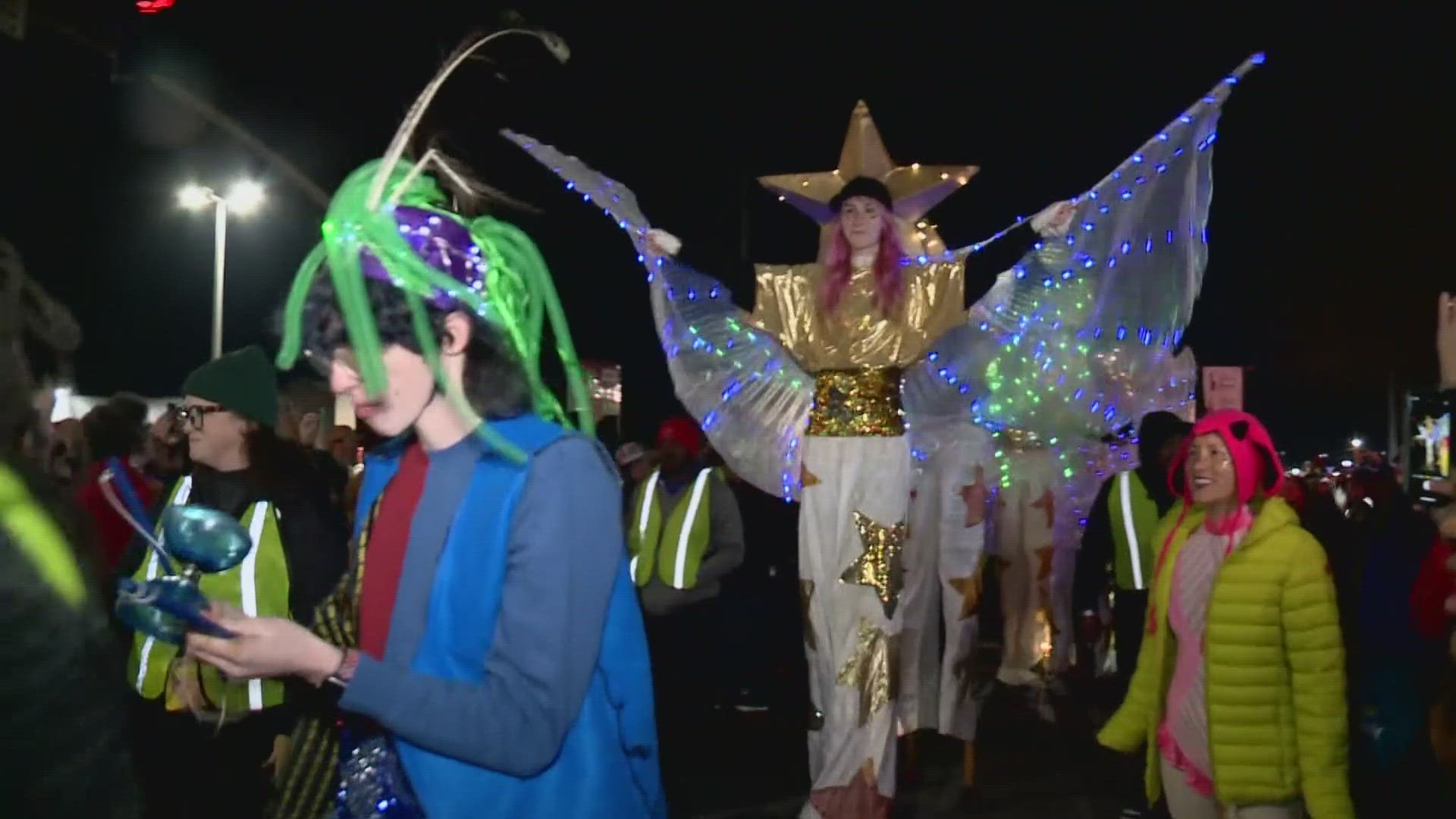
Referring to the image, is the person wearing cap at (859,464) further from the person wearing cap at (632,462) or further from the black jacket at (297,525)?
the person wearing cap at (632,462)

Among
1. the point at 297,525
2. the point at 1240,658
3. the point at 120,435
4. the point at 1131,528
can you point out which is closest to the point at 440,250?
the point at 297,525

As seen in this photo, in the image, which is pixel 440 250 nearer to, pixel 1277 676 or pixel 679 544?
pixel 1277 676

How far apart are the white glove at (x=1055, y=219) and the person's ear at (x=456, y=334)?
4.22 meters

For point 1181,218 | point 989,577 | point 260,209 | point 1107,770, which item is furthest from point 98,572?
point 260,209

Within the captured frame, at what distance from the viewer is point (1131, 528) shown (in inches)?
289

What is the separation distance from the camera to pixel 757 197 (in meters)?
15.3

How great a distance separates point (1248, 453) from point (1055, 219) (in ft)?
5.25

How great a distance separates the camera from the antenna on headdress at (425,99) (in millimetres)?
2316

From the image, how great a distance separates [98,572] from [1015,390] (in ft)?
18.6

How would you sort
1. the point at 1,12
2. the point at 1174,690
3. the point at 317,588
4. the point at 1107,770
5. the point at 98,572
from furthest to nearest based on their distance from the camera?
the point at 1107,770
the point at 1174,690
the point at 317,588
the point at 1,12
the point at 98,572

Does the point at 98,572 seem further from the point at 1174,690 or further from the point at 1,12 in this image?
the point at 1174,690

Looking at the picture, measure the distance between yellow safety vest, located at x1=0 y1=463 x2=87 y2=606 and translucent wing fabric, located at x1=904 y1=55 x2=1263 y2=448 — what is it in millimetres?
5084

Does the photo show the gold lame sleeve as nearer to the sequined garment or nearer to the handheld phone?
the sequined garment

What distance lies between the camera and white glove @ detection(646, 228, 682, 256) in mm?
6457
